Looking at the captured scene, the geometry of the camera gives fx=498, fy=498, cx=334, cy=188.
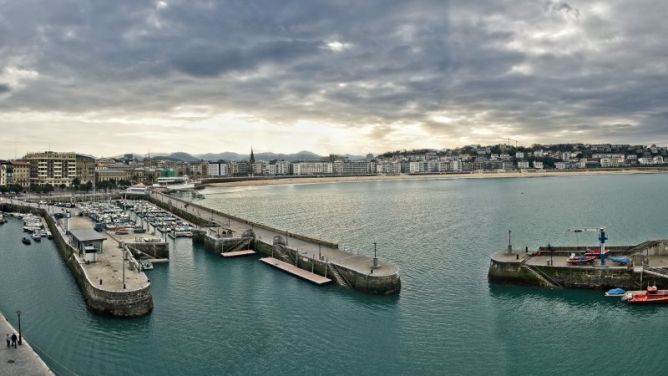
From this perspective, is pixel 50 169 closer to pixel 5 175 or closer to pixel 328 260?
pixel 5 175

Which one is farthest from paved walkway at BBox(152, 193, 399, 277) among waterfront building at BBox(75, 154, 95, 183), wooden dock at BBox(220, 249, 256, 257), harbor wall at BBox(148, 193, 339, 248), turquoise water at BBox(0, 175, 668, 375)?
waterfront building at BBox(75, 154, 95, 183)

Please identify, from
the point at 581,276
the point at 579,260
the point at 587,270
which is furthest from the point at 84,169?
the point at 587,270

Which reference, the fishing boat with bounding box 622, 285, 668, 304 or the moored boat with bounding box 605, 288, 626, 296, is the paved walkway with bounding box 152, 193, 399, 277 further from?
the fishing boat with bounding box 622, 285, 668, 304

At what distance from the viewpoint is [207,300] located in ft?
108

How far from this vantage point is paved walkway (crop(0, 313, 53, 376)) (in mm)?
18688

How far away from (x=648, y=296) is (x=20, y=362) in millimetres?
32997

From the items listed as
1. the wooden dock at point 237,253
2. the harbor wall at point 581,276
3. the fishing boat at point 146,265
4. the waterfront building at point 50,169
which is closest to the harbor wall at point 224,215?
the wooden dock at point 237,253

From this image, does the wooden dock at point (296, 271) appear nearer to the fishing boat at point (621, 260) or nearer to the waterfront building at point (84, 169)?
the fishing boat at point (621, 260)

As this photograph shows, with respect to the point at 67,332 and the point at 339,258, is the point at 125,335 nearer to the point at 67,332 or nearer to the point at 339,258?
the point at 67,332

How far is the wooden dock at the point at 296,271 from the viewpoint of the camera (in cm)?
3566

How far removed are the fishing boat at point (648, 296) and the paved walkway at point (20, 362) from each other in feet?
102

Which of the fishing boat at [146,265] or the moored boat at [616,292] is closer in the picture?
the moored boat at [616,292]

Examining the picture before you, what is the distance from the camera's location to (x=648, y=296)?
30.1 metres

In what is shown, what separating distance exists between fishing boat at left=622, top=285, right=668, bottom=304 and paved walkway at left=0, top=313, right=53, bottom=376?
102ft
